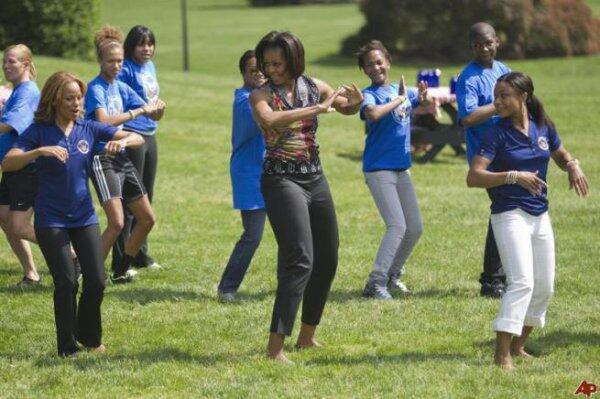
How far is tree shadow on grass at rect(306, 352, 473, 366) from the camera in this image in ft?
25.0

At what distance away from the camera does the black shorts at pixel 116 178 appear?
9.39 m

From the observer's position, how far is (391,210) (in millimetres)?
9742

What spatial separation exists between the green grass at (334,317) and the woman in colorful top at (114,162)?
569 mm

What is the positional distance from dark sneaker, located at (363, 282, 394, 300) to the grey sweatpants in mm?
34

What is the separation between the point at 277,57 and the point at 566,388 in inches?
104

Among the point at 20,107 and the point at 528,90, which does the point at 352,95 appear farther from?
the point at 20,107

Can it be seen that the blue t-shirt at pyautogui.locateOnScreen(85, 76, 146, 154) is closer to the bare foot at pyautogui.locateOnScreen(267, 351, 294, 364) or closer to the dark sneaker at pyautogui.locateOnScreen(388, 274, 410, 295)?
the dark sneaker at pyautogui.locateOnScreen(388, 274, 410, 295)

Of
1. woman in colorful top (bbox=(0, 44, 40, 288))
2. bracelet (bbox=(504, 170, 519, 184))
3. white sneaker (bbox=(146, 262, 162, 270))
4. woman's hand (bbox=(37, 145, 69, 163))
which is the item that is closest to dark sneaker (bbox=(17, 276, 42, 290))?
woman in colorful top (bbox=(0, 44, 40, 288))

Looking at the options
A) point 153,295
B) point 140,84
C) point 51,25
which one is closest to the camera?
point 153,295

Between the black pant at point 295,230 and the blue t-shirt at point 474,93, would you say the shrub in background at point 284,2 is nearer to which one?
the blue t-shirt at point 474,93

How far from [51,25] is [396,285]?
21.5 metres

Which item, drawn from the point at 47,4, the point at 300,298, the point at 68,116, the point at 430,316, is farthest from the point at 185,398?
the point at 47,4

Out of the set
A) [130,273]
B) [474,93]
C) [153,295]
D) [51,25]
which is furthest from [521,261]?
[51,25]

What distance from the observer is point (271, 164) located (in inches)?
294
